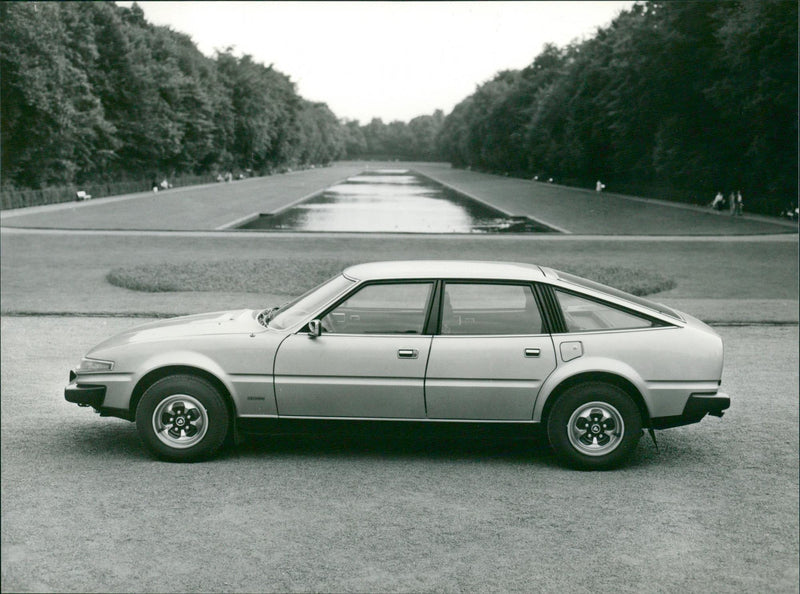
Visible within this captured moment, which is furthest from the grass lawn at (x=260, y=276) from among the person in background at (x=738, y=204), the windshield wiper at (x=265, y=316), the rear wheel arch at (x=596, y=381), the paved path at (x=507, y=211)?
the person in background at (x=738, y=204)

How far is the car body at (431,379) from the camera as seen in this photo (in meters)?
6.29

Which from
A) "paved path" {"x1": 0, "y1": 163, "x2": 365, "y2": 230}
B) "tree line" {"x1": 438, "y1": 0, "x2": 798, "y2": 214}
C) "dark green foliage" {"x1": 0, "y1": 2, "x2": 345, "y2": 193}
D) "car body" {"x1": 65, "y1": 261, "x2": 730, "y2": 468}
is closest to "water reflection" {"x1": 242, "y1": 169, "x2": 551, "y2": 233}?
"paved path" {"x1": 0, "y1": 163, "x2": 365, "y2": 230}

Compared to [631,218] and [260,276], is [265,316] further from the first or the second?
[631,218]

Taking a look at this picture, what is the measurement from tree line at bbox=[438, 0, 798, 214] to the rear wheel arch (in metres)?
11.0

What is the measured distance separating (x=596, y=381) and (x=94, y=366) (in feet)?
11.3

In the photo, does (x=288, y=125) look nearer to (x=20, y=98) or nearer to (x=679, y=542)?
(x=20, y=98)

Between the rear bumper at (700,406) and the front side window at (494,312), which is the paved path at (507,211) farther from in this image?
the rear bumper at (700,406)

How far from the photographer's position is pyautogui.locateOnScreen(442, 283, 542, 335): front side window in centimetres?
650

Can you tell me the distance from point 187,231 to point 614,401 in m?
24.8

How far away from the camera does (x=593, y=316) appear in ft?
21.5

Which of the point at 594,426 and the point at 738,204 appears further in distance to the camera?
the point at 738,204

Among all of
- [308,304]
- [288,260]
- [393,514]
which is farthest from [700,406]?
[288,260]

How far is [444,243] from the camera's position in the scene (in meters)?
25.8

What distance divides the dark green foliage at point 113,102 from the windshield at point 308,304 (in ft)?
120
